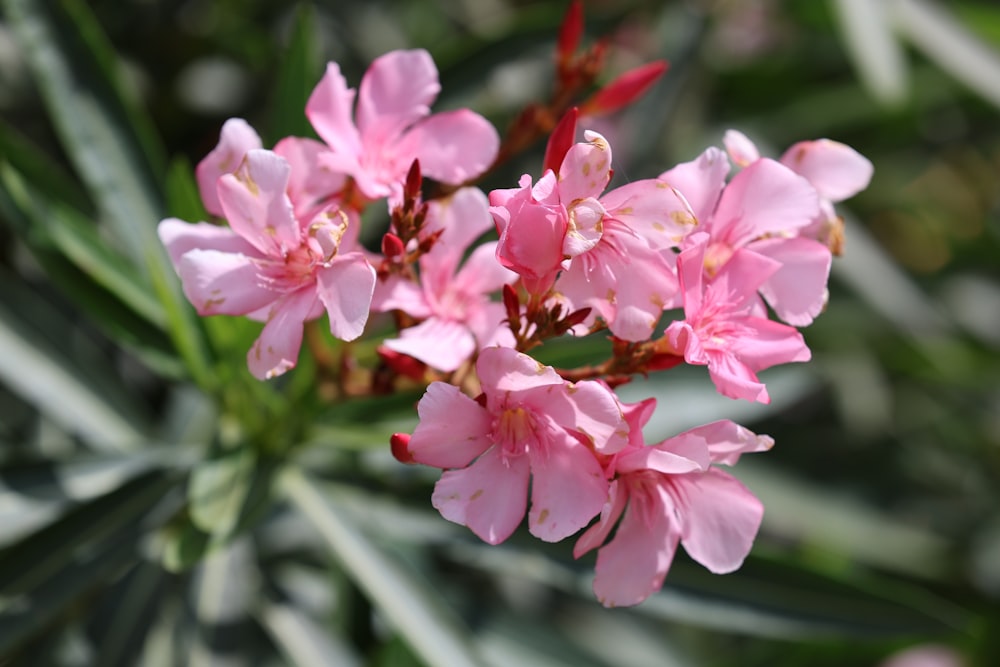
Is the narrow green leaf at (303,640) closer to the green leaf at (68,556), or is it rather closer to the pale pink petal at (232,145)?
the green leaf at (68,556)

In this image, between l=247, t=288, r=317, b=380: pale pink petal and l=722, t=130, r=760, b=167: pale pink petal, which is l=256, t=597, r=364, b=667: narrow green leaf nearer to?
l=247, t=288, r=317, b=380: pale pink petal

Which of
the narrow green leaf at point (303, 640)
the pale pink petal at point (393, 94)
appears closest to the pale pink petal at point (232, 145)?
the pale pink petal at point (393, 94)

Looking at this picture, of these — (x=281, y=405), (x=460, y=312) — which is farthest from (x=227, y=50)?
(x=460, y=312)

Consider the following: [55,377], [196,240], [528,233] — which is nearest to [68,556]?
[55,377]

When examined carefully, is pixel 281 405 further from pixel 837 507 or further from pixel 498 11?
pixel 498 11

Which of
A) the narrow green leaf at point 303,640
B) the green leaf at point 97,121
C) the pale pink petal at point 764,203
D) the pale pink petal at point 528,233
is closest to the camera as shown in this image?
the pale pink petal at point 528,233
